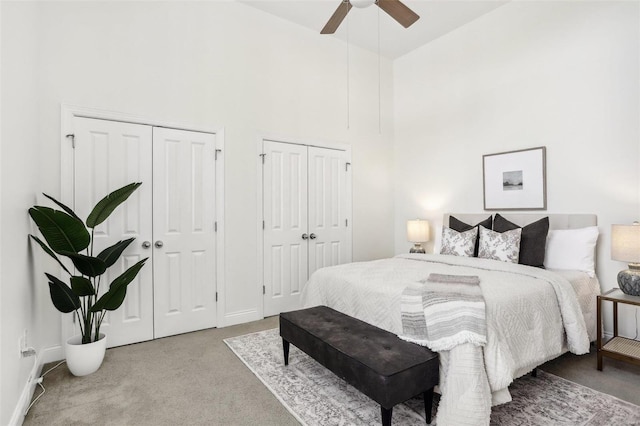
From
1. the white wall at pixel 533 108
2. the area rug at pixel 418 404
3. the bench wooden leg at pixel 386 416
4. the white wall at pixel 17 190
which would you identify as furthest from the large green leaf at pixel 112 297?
the white wall at pixel 533 108

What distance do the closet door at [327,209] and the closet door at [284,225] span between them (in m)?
0.11

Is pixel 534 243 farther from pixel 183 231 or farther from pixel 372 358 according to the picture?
pixel 183 231

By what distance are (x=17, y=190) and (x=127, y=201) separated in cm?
101

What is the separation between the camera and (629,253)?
8.49 ft

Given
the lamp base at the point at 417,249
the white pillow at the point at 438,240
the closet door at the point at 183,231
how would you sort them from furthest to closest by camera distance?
the lamp base at the point at 417,249 < the white pillow at the point at 438,240 < the closet door at the point at 183,231

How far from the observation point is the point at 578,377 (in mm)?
2396

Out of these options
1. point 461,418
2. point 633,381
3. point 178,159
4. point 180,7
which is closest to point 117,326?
point 178,159

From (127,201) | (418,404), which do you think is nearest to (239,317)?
(127,201)

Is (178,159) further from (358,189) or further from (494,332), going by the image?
(494,332)

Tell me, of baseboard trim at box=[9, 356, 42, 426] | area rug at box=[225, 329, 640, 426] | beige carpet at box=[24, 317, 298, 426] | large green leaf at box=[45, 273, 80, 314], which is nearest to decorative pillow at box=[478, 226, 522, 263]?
area rug at box=[225, 329, 640, 426]

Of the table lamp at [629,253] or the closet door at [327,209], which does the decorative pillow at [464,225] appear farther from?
the closet door at [327,209]

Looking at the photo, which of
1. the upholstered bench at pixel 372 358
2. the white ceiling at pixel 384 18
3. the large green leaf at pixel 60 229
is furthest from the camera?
the white ceiling at pixel 384 18

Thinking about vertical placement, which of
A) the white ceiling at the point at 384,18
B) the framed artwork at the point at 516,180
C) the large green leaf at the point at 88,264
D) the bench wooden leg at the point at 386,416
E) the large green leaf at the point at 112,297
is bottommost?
the bench wooden leg at the point at 386,416

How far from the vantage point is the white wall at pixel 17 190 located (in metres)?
1.81
